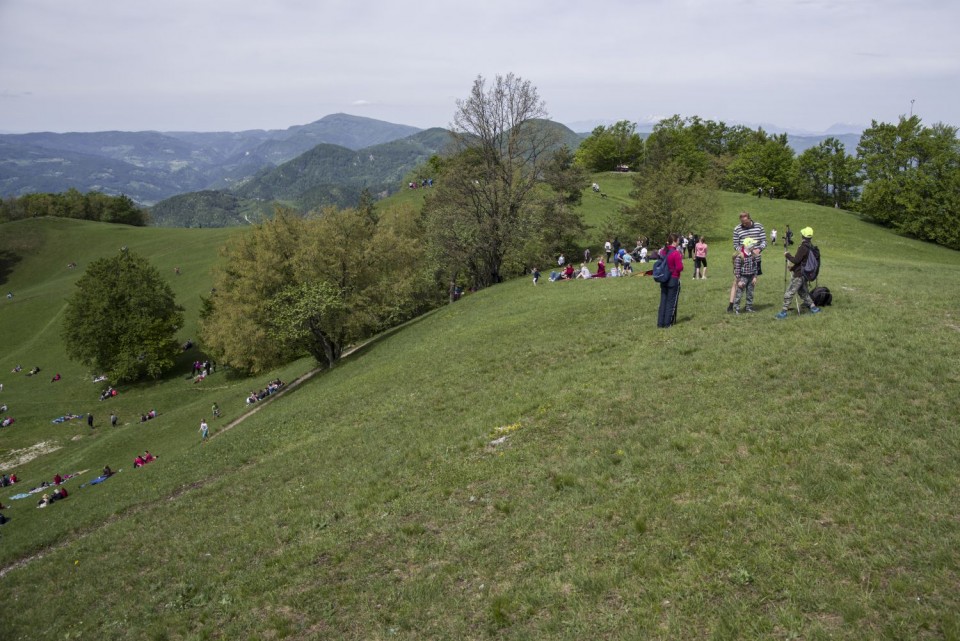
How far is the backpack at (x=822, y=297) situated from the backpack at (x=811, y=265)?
2.13m

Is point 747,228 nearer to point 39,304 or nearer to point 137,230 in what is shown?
point 39,304

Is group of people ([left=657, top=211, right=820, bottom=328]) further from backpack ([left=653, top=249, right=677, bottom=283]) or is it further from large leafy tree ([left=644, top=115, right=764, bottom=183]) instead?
large leafy tree ([left=644, top=115, right=764, bottom=183])

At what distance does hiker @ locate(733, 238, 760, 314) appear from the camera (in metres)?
18.7

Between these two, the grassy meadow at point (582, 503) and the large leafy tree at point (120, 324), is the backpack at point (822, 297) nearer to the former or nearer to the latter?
the grassy meadow at point (582, 503)

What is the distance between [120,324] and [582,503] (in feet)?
249

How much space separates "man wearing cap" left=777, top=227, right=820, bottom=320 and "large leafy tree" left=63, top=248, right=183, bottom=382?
7192 centimetres

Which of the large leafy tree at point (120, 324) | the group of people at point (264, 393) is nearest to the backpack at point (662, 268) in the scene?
the group of people at point (264, 393)

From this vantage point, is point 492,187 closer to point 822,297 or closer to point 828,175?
point 822,297

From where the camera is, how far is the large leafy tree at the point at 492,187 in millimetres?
49531

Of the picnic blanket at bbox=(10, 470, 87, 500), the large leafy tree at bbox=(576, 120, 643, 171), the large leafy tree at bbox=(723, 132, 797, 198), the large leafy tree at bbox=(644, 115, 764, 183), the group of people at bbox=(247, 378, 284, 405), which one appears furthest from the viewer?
the large leafy tree at bbox=(576, 120, 643, 171)

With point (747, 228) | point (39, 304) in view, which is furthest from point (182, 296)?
point (747, 228)

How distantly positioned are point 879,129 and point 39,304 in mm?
149247

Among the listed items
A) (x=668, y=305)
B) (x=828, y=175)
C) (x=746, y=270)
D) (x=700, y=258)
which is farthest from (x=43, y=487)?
(x=828, y=175)

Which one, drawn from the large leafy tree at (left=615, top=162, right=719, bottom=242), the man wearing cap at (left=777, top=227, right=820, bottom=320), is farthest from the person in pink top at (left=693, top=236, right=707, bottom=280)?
the large leafy tree at (left=615, top=162, right=719, bottom=242)
